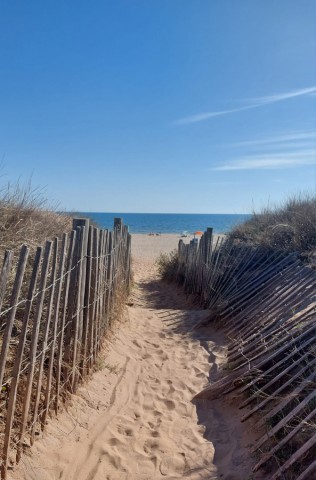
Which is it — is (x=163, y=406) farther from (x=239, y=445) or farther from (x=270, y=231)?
(x=270, y=231)

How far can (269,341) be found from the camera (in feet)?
13.5

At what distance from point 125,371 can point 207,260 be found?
3.69 m

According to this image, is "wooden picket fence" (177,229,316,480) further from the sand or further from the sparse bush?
the sparse bush

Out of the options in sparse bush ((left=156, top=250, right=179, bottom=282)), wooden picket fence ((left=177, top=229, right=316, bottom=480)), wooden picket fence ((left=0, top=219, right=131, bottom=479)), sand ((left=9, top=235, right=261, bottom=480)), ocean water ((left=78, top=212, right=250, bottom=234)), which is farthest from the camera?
ocean water ((left=78, top=212, right=250, bottom=234))

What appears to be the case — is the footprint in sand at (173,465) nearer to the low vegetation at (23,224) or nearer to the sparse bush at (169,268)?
the low vegetation at (23,224)

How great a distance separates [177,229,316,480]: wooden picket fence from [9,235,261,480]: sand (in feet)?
0.77

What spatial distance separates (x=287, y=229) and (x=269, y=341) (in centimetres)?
500

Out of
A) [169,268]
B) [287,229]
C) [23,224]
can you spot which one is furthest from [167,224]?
[23,224]

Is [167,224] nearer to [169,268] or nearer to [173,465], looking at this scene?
[169,268]

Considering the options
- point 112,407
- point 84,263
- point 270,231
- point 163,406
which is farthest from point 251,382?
point 270,231

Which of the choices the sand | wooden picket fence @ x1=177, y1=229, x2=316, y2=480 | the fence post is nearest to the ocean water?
wooden picket fence @ x1=177, y1=229, x2=316, y2=480

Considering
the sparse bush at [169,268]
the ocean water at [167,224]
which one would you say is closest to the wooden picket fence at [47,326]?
the sparse bush at [169,268]

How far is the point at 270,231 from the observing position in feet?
29.3

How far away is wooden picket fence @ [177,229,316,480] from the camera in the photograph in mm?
2637
